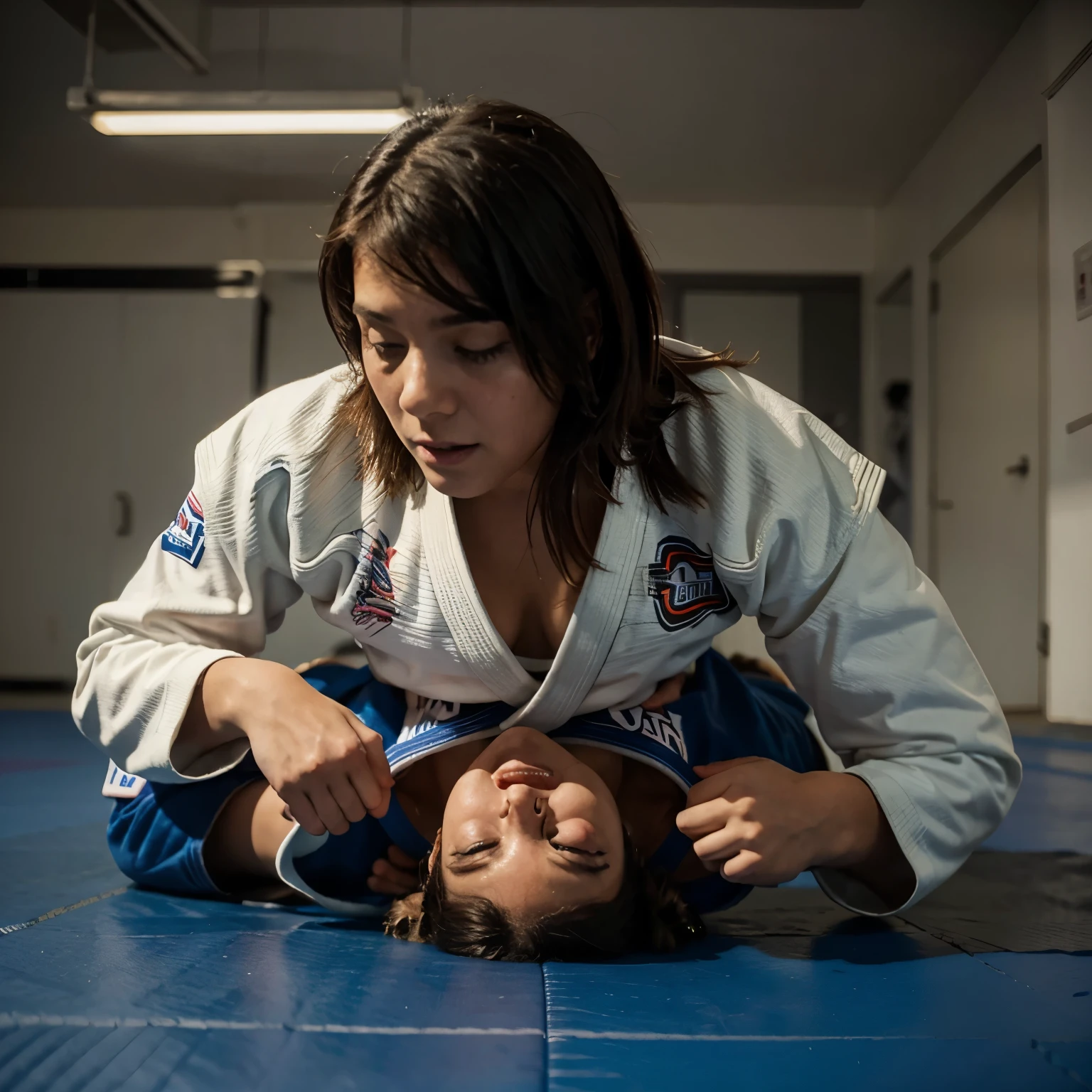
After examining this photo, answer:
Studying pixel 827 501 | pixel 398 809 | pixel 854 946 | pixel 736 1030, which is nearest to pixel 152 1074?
pixel 736 1030

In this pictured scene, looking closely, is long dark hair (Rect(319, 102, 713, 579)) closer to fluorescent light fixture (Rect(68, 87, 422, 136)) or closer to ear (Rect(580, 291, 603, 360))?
ear (Rect(580, 291, 603, 360))

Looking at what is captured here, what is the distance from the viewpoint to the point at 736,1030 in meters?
1.08

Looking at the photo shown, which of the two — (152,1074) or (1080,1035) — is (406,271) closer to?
(152,1074)

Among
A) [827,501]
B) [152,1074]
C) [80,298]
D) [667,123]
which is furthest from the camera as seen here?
[80,298]

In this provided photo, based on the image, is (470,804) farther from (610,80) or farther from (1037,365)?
(1037,365)

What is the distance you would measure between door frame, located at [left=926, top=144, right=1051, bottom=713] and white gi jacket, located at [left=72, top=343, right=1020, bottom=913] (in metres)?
3.65

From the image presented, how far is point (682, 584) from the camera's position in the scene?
146 cm

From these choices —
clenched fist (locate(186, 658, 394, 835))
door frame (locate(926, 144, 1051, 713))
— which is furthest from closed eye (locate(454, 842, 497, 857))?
door frame (locate(926, 144, 1051, 713))

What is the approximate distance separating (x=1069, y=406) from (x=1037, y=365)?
2288 millimetres

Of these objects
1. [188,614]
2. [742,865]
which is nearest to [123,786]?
[188,614]

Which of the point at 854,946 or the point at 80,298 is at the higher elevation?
the point at 80,298

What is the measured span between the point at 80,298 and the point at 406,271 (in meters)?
7.37

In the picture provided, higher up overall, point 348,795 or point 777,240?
point 777,240

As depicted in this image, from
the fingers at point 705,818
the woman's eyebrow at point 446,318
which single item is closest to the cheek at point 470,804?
the fingers at point 705,818
